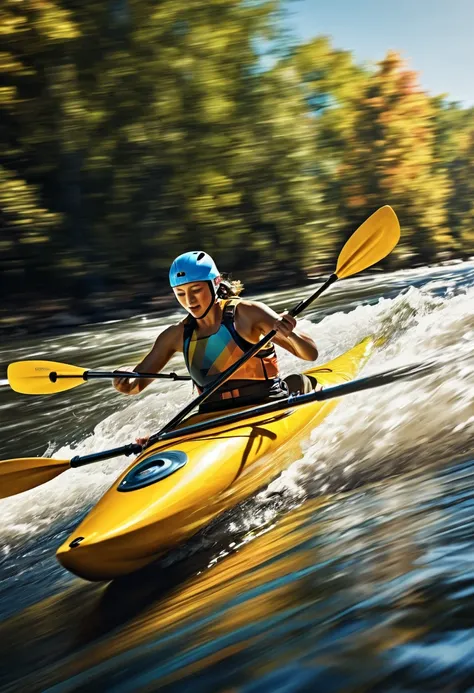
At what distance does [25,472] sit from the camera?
3.75 m

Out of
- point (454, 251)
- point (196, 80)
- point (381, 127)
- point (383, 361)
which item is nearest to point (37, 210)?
point (196, 80)

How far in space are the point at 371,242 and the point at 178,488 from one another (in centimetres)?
204

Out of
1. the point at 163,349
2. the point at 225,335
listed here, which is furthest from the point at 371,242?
the point at 163,349

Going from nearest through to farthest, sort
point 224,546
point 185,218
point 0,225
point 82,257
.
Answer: point 224,546, point 0,225, point 82,257, point 185,218

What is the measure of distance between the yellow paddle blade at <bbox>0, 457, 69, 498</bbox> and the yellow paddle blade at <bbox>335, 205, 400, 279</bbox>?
188cm

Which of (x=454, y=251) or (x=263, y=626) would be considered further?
(x=454, y=251)

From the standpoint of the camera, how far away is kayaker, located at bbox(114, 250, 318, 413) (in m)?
3.80

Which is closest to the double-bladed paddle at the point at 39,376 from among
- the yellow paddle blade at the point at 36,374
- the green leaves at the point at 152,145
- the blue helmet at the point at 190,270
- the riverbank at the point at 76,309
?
the yellow paddle blade at the point at 36,374

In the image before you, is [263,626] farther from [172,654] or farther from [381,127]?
[381,127]

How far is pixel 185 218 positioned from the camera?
58.3 feet

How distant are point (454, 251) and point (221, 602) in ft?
104

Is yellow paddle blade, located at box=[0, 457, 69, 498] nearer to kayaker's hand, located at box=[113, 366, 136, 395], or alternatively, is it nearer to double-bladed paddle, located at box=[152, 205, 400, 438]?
kayaker's hand, located at box=[113, 366, 136, 395]

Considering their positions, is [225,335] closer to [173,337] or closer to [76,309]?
[173,337]

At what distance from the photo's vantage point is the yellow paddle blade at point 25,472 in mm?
3738
